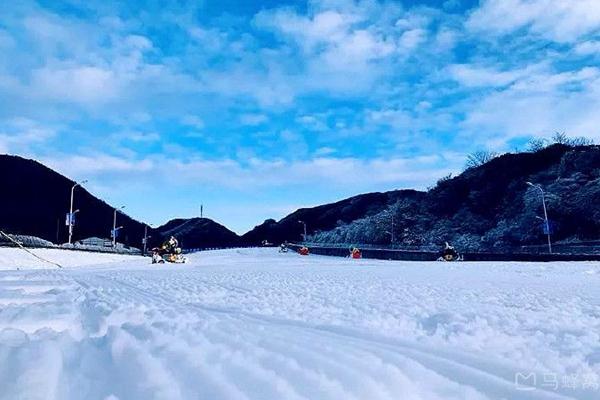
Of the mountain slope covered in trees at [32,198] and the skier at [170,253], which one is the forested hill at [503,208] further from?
the mountain slope covered in trees at [32,198]

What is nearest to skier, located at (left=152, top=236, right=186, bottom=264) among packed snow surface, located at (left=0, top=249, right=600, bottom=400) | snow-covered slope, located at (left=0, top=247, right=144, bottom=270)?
snow-covered slope, located at (left=0, top=247, right=144, bottom=270)

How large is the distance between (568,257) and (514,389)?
3597 centimetres

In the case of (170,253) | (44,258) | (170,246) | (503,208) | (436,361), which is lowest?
(436,361)

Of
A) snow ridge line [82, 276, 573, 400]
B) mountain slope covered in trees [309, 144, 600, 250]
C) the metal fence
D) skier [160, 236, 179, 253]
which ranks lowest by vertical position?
snow ridge line [82, 276, 573, 400]

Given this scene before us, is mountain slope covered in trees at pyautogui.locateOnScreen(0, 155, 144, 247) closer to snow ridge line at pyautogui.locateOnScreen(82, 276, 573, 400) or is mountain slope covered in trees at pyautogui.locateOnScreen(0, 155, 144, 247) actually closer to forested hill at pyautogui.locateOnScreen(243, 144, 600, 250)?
forested hill at pyautogui.locateOnScreen(243, 144, 600, 250)

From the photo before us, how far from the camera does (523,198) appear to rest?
252ft

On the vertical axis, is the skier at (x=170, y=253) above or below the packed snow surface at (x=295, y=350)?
above

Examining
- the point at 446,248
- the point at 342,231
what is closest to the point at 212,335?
the point at 446,248

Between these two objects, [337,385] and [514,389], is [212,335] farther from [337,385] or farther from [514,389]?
[514,389]

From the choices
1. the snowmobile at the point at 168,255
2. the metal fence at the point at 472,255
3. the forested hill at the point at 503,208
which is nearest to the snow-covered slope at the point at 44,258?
the snowmobile at the point at 168,255

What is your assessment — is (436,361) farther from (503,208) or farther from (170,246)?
(503,208)

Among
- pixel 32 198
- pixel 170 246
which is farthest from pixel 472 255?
pixel 32 198

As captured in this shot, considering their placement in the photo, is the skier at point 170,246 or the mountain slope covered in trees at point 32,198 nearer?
the skier at point 170,246

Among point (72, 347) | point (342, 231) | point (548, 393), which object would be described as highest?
point (342, 231)
